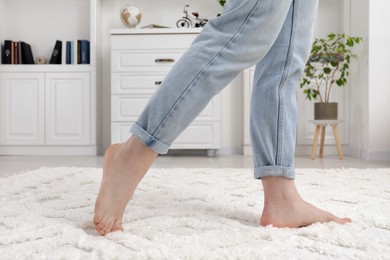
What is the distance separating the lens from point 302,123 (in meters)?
3.58

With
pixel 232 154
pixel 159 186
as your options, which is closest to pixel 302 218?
pixel 159 186

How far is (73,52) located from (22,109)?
1.93 ft

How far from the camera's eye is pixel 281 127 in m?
0.92

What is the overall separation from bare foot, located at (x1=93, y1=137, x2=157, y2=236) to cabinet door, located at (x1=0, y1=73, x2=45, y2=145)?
290 centimetres

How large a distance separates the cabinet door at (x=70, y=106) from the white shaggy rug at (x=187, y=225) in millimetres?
2001

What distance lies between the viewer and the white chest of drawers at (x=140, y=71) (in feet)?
10.9

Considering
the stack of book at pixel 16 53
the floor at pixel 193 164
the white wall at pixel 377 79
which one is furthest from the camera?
the stack of book at pixel 16 53

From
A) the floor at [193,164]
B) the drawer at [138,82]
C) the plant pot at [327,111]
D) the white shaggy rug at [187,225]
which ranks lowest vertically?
the floor at [193,164]

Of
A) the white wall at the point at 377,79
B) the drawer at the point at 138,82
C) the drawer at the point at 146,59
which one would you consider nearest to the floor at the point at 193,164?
the white wall at the point at 377,79

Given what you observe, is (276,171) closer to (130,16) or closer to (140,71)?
(140,71)

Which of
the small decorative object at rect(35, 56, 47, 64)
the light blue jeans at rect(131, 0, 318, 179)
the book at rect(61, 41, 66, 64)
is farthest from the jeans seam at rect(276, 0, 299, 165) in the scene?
the small decorative object at rect(35, 56, 47, 64)

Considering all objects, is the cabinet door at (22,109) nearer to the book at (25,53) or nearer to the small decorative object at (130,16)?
the book at (25,53)

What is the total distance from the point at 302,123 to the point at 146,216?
2.76 metres

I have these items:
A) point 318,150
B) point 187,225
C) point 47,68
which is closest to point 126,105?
point 47,68
